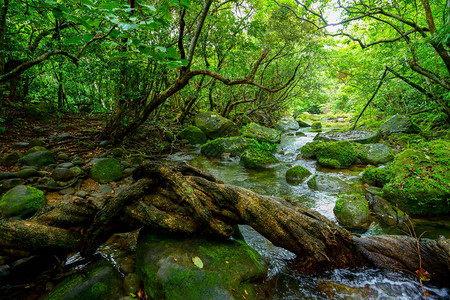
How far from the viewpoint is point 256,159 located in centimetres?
788

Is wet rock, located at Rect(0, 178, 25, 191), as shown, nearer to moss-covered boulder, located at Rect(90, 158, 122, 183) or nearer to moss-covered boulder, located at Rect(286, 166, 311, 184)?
moss-covered boulder, located at Rect(90, 158, 122, 183)

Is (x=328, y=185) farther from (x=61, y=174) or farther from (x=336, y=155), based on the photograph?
(x=61, y=174)

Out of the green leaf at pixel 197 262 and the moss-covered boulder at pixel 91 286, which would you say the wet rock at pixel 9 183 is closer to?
the moss-covered boulder at pixel 91 286

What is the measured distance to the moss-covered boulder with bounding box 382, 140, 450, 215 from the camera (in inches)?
144

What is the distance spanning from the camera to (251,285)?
2186 mm

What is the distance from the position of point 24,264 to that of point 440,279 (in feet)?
15.4

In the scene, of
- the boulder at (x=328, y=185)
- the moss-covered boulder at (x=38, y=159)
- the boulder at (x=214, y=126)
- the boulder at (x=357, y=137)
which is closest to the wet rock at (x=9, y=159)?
the moss-covered boulder at (x=38, y=159)

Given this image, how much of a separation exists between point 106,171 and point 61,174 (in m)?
0.88

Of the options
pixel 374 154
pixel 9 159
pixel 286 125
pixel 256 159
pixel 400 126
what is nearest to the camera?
pixel 9 159

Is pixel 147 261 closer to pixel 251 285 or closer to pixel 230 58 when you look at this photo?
pixel 251 285

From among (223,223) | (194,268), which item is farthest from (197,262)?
(223,223)

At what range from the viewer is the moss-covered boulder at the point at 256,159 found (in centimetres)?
784

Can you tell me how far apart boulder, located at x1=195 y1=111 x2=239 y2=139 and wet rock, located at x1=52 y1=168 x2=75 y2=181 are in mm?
8147

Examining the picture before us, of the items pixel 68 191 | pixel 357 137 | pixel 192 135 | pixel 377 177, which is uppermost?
pixel 357 137
